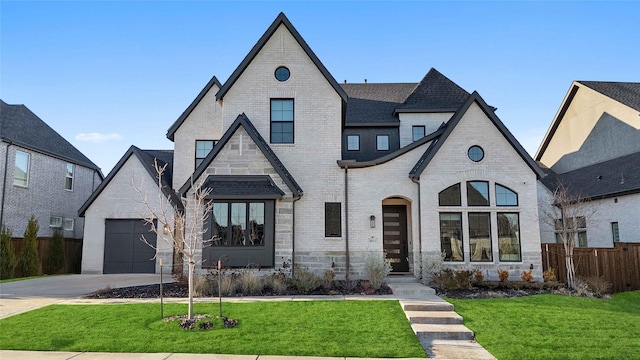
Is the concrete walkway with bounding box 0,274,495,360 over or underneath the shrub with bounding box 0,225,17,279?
underneath

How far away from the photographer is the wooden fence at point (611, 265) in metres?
15.0

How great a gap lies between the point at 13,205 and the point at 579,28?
2503 cm

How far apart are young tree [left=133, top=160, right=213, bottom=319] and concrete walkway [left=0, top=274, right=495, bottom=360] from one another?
6.07 ft

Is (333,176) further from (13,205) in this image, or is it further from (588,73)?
(588,73)

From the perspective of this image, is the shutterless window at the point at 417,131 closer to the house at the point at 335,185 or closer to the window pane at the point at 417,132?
the window pane at the point at 417,132

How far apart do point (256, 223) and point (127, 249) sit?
8.27m

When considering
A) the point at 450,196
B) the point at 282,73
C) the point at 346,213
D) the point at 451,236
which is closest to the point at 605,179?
the point at 450,196

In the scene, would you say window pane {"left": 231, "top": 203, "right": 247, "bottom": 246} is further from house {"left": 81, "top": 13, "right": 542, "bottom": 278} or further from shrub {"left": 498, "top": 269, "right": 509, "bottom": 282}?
shrub {"left": 498, "top": 269, "right": 509, "bottom": 282}

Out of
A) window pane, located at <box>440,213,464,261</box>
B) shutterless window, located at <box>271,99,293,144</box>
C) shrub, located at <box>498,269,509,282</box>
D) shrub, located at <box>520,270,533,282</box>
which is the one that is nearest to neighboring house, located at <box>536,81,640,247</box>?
shrub, located at <box>520,270,533,282</box>

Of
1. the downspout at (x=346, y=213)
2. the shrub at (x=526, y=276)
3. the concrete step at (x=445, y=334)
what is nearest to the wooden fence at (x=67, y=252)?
the downspout at (x=346, y=213)

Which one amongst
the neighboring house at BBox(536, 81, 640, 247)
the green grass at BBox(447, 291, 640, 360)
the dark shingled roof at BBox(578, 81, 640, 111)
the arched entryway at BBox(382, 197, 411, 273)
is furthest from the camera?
the dark shingled roof at BBox(578, 81, 640, 111)

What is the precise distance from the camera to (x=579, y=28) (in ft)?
42.2

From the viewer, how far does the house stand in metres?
14.6

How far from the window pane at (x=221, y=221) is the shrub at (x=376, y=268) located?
509 centimetres
